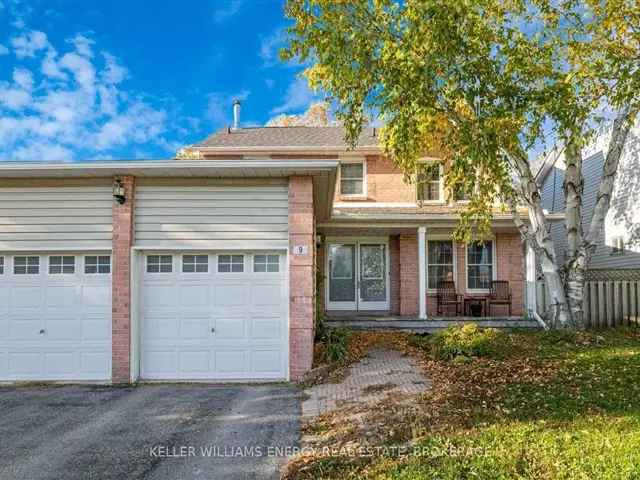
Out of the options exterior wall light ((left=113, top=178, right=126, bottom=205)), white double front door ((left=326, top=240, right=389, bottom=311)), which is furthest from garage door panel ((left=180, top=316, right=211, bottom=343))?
white double front door ((left=326, top=240, right=389, bottom=311))

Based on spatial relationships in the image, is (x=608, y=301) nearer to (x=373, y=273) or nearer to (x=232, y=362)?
(x=373, y=273)

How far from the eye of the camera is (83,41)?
1350cm

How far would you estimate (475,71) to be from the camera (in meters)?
7.09

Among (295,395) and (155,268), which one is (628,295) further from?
(155,268)

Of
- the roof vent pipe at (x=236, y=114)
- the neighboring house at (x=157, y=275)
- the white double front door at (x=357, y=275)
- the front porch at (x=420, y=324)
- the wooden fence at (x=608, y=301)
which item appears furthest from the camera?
the roof vent pipe at (x=236, y=114)

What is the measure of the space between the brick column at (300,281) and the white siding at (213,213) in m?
0.20

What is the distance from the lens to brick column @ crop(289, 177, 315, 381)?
7.74 m

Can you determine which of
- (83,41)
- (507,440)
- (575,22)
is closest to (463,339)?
(507,440)

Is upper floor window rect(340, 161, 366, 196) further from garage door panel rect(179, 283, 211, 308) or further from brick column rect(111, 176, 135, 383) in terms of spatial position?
brick column rect(111, 176, 135, 383)

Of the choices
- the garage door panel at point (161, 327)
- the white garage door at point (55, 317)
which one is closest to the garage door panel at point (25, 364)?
the white garage door at point (55, 317)

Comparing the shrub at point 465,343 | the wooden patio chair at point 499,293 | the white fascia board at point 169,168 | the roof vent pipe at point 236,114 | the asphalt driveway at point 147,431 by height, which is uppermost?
the roof vent pipe at point 236,114

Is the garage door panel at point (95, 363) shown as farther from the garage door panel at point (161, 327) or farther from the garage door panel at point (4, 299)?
the garage door panel at point (4, 299)

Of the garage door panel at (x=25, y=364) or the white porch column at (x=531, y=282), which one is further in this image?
the white porch column at (x=531, y=282)

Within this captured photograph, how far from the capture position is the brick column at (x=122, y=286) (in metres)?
7.77
